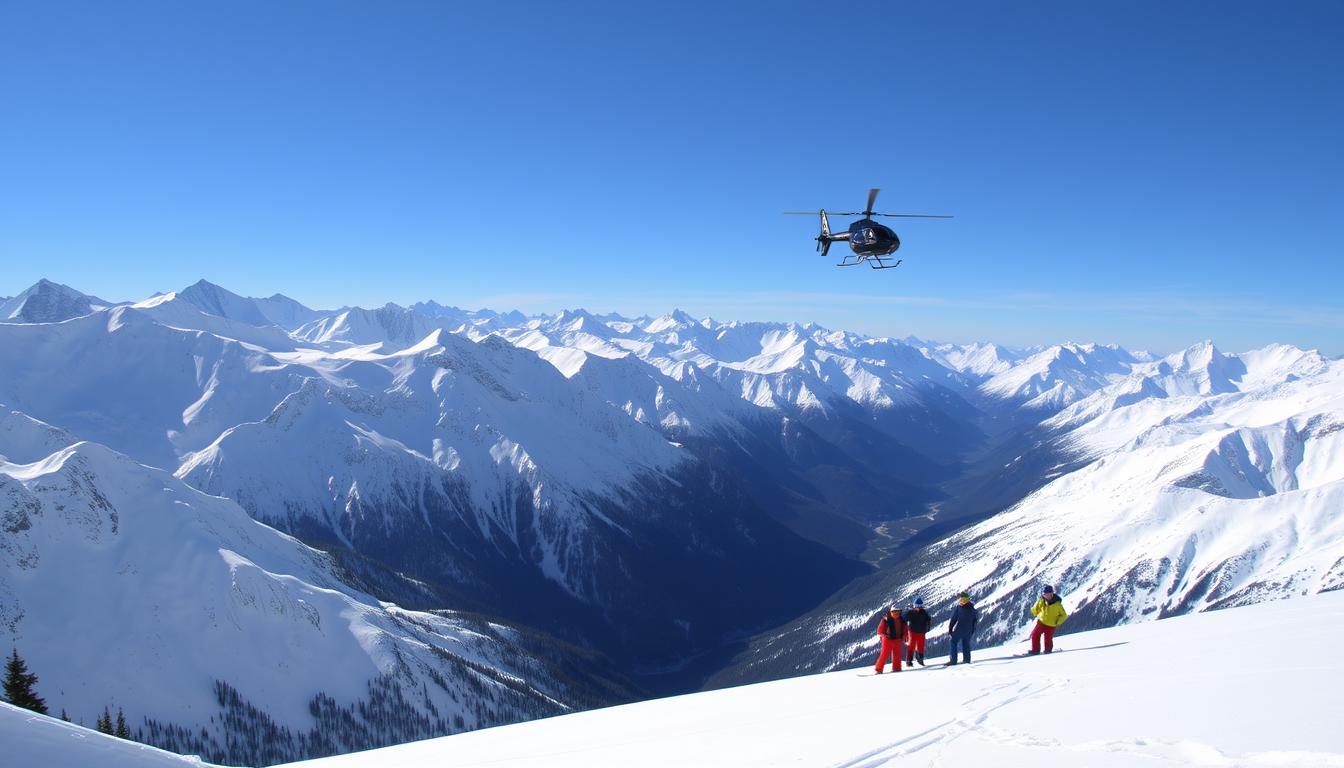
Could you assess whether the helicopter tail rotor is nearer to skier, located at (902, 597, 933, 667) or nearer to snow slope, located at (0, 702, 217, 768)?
skier, located at (902, 597, 933, 667)

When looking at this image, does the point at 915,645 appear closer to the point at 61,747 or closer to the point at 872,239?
the point at 872,239

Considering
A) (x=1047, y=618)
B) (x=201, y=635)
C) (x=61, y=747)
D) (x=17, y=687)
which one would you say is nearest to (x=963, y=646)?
(x=1047, y=618)

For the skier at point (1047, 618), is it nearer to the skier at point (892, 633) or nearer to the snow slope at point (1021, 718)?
the snow slope at point (1021, 718)

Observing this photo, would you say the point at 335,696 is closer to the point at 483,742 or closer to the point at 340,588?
the point at 340,588

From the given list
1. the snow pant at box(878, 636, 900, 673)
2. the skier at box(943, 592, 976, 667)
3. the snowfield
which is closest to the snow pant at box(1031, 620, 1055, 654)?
the snowfield

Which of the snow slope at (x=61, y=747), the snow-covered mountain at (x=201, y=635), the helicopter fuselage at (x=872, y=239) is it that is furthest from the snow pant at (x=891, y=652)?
the snow-covered mountain at (x=201, y=635)
